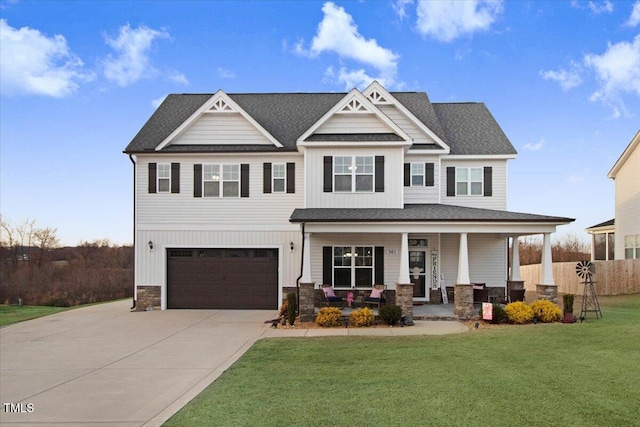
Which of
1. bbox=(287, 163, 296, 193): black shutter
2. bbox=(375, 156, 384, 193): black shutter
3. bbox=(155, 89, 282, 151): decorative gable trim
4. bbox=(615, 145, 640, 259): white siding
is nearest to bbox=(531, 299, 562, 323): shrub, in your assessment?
bbox=(375, 156, 384, 193): black shutter

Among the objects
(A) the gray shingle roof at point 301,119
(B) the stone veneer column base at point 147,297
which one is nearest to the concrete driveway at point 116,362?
(B) the stone veneer column base at point 147,297

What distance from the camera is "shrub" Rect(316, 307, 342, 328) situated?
15.8m

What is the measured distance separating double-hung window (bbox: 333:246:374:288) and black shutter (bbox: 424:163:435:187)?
352cm

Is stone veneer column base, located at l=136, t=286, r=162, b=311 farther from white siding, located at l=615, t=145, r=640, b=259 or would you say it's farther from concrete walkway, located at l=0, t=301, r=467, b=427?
white siding, located at l=615, t=145, r=640, b=259

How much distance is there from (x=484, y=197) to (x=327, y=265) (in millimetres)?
7073

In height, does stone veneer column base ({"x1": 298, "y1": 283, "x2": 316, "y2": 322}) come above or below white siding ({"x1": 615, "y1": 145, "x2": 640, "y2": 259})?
below

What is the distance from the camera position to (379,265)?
778 inches

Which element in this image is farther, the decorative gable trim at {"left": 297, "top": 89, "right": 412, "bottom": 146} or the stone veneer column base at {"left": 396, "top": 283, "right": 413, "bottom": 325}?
the decorative gable trim at {"left": 297, "top": 89, "right": 412, "bottom": 146}

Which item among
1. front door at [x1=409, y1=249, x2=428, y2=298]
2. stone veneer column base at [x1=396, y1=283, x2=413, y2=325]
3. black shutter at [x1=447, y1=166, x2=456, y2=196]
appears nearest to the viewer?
stone veneer column base at [x1=396, y1=283, x2=413, y2=325]

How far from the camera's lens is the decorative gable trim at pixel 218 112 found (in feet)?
66.3

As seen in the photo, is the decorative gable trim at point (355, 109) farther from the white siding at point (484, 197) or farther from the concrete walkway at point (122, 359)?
the concrete walkway at point (122, 359)

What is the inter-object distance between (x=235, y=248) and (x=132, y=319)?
4647mm

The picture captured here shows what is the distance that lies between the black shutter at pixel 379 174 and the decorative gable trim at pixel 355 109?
3.96 ft

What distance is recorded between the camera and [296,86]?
90.0ft
